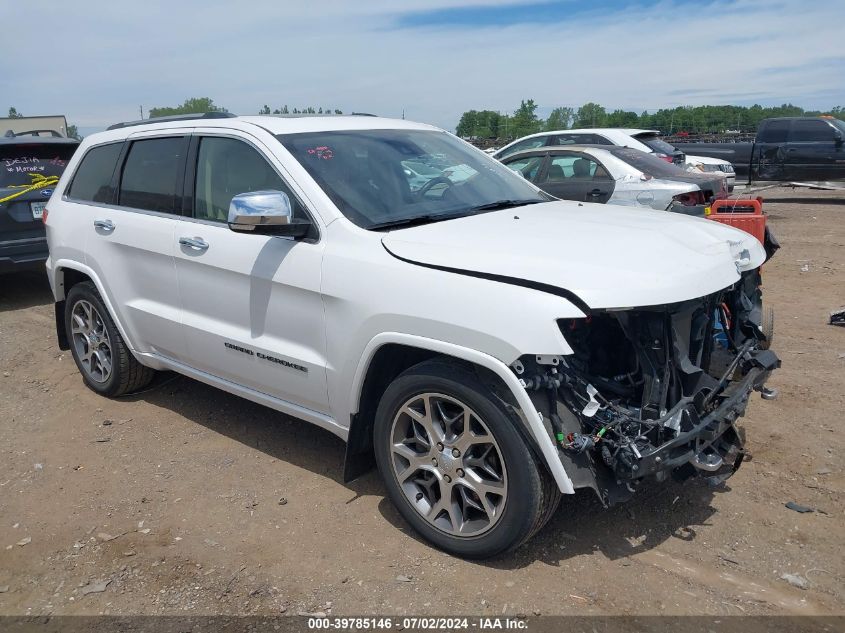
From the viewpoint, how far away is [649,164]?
9328mm

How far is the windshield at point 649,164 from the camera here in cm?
912

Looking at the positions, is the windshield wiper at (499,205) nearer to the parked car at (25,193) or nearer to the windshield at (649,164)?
the windshield at (649,164)

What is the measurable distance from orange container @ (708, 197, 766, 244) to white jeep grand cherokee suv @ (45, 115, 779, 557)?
52.2 inches

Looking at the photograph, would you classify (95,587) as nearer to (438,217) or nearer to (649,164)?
(438,217)

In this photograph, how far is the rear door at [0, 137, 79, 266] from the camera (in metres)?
8.14

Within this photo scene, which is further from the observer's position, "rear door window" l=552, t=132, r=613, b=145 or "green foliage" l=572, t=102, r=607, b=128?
"green foliage" l=572, t=102, r=607, b=128

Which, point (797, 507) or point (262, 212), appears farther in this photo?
point (797, 507)

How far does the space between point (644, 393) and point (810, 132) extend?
15.3 meters

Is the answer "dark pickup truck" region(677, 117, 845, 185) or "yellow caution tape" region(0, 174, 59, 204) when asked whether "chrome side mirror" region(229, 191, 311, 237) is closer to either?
"yellow caution tape" region(0, 174, 59, 204)

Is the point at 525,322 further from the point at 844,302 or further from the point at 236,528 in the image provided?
the point at 844,302

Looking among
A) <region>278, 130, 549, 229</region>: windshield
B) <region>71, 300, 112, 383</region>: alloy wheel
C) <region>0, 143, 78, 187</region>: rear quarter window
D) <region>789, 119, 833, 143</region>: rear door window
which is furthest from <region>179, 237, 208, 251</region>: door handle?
<region>789, 119, 833, 143</region>: rear door window

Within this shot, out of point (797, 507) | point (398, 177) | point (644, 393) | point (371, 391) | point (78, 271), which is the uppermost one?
point (398, 177)

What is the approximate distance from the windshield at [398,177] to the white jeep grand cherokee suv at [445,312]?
0.05ft

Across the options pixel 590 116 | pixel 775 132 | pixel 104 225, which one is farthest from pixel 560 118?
pixel 104 225
